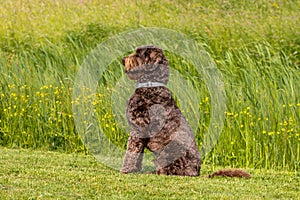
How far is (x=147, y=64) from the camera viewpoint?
592 cm

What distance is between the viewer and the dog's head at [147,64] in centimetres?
591

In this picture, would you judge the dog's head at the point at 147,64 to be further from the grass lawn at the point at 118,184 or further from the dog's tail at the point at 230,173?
the dog's tail at the point at 230,173

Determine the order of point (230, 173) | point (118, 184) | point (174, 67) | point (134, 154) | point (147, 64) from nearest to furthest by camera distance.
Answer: point (118, 184)
point (147, 64)
point (134, 154)
point (230, 173)
point (174, 67)

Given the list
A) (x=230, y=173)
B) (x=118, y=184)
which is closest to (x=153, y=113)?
(x=118, y=184)

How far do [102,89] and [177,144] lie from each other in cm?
348

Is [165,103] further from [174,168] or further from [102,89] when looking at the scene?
[102,89]

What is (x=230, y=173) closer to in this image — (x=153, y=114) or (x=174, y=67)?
(x=153, y=114)

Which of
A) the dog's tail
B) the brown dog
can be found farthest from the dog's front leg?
the dog's tail

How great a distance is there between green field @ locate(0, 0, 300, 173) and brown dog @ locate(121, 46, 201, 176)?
0.95 ft

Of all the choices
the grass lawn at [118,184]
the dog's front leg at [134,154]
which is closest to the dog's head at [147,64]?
the dog's front leg at [134,154]

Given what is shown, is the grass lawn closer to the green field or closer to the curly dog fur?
the green field

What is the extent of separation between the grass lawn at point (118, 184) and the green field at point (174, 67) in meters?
0.11

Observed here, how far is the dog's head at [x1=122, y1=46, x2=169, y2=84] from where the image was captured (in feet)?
19.4

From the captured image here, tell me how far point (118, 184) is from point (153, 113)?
703 mm
